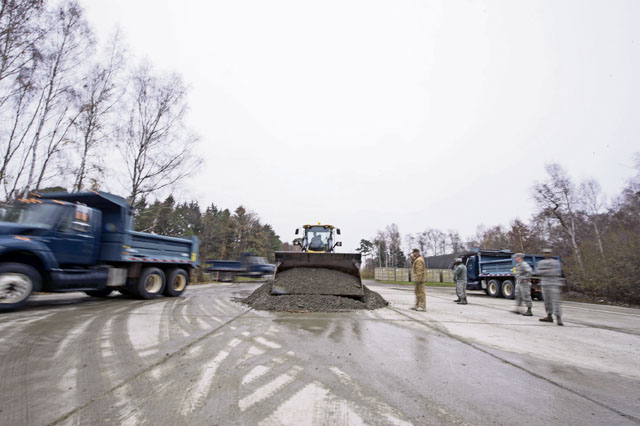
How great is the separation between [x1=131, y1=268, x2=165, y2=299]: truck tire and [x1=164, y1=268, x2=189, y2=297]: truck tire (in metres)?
0.23

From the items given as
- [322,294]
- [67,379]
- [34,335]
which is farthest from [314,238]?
[67,379]

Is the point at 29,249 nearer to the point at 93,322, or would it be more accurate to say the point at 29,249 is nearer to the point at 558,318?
the point at 93,322

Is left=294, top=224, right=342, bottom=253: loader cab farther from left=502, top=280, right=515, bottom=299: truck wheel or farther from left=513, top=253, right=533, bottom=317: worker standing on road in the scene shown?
left=502, top=280, right=515, bottom=299: truck wheel

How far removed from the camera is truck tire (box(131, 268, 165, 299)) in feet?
27.3

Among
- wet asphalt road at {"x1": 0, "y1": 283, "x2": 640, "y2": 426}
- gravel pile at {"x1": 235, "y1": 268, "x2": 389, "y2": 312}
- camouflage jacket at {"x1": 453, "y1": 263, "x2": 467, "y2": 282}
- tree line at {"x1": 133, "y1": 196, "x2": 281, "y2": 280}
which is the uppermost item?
tree line at {"x1": 133, "y1": 196, "x2": 281, "y2": 280}

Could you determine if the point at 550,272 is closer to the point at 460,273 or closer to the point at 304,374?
the point at 460,273

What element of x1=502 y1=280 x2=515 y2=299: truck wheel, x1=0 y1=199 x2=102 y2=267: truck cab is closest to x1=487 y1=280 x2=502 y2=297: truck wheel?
x1=502 y1=280 x2=515 y2=299: truck wheel

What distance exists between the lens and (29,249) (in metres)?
5.78

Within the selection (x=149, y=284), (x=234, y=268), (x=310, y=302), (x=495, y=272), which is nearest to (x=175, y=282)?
(x=149, y=284)

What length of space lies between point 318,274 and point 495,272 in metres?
10.7

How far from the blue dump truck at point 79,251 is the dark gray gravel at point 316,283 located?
4.01 meters

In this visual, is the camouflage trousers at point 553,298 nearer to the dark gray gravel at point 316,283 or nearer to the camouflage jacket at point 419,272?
the camouflage jacket at point 419,272

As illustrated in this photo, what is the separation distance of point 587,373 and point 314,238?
9331 mm

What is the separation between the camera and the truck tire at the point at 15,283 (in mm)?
5500
